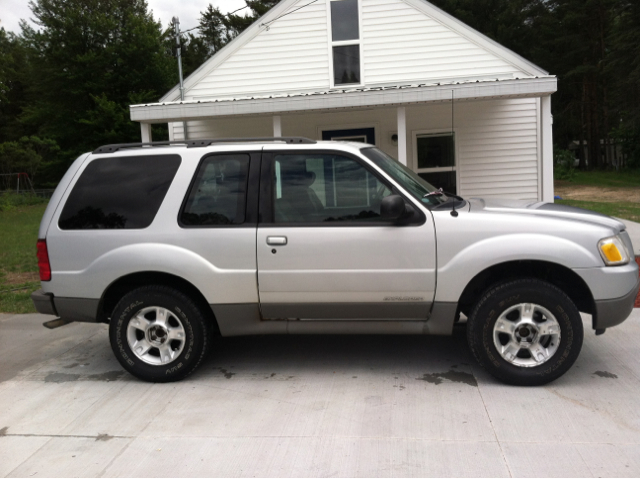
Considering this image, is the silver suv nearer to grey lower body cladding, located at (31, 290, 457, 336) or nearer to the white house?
grey lower body cladding, located at (31, 290, 457, 336)

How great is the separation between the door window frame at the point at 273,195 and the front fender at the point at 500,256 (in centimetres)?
38

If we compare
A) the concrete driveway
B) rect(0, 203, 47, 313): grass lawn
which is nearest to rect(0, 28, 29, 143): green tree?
rect(0, 203, 47, 313): grass lawn

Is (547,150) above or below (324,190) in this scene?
above

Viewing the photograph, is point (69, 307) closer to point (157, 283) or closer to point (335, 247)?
point (157, 283)

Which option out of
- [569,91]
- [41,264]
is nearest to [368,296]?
[41,264]

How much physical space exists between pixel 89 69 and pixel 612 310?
117ft

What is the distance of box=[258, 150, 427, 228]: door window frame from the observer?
14.5 ft

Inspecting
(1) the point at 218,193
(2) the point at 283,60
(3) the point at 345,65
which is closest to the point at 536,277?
(1) the point at 218,193

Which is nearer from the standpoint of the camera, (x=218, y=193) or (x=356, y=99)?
(x=218, y=193)

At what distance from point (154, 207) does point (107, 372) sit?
156 centimetres

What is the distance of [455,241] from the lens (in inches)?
171

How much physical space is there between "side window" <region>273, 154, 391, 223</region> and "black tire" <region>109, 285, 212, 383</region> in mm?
1021

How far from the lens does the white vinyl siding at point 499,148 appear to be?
516 inches

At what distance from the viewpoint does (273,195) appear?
4.63 meters
